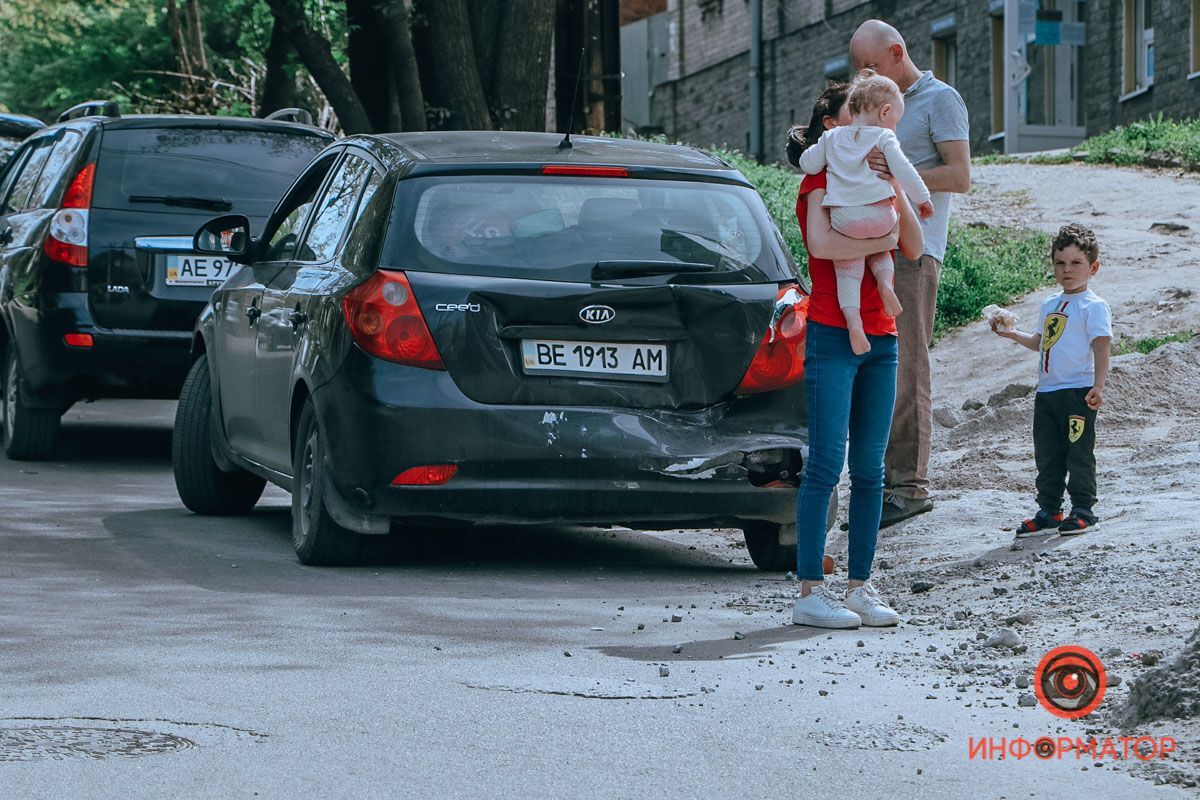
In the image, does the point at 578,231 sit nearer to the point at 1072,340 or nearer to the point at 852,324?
the point at 852,324

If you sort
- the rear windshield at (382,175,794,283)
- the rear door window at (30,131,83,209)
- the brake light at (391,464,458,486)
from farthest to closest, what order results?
the rear door window at (30,131,83,209)
the rear windshield at (382,175,794,283)
the brake light at (391,464,458,486)

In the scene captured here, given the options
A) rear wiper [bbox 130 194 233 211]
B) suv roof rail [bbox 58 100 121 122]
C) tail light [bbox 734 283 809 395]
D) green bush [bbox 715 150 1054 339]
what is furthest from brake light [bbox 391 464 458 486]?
green bush [bbox 715 150 1054 339]

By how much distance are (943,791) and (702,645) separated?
5.78 feet

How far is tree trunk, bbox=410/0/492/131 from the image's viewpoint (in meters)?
14.5

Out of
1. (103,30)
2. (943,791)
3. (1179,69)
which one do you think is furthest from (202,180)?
(103,30)

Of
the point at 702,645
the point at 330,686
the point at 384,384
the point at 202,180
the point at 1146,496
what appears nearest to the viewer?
the point at 330,686

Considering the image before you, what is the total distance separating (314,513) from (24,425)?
15.8ft

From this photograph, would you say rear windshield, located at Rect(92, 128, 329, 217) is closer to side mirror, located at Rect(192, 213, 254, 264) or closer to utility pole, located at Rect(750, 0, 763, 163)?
side mirror, located at Rect(192, 213, 254, 264)

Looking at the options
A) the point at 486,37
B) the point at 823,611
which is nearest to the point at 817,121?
the point at 823,611

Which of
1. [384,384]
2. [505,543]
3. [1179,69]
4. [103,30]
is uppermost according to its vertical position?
[103,30]

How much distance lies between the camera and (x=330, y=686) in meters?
5.24

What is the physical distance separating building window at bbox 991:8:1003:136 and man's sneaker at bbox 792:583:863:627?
25.3 m

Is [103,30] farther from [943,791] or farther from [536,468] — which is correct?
[943,791]

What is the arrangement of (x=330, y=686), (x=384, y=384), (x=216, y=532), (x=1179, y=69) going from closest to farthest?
(x=330, y=686), (x=384, y=384), (x=216, y=532), (x=1179, y=69)
